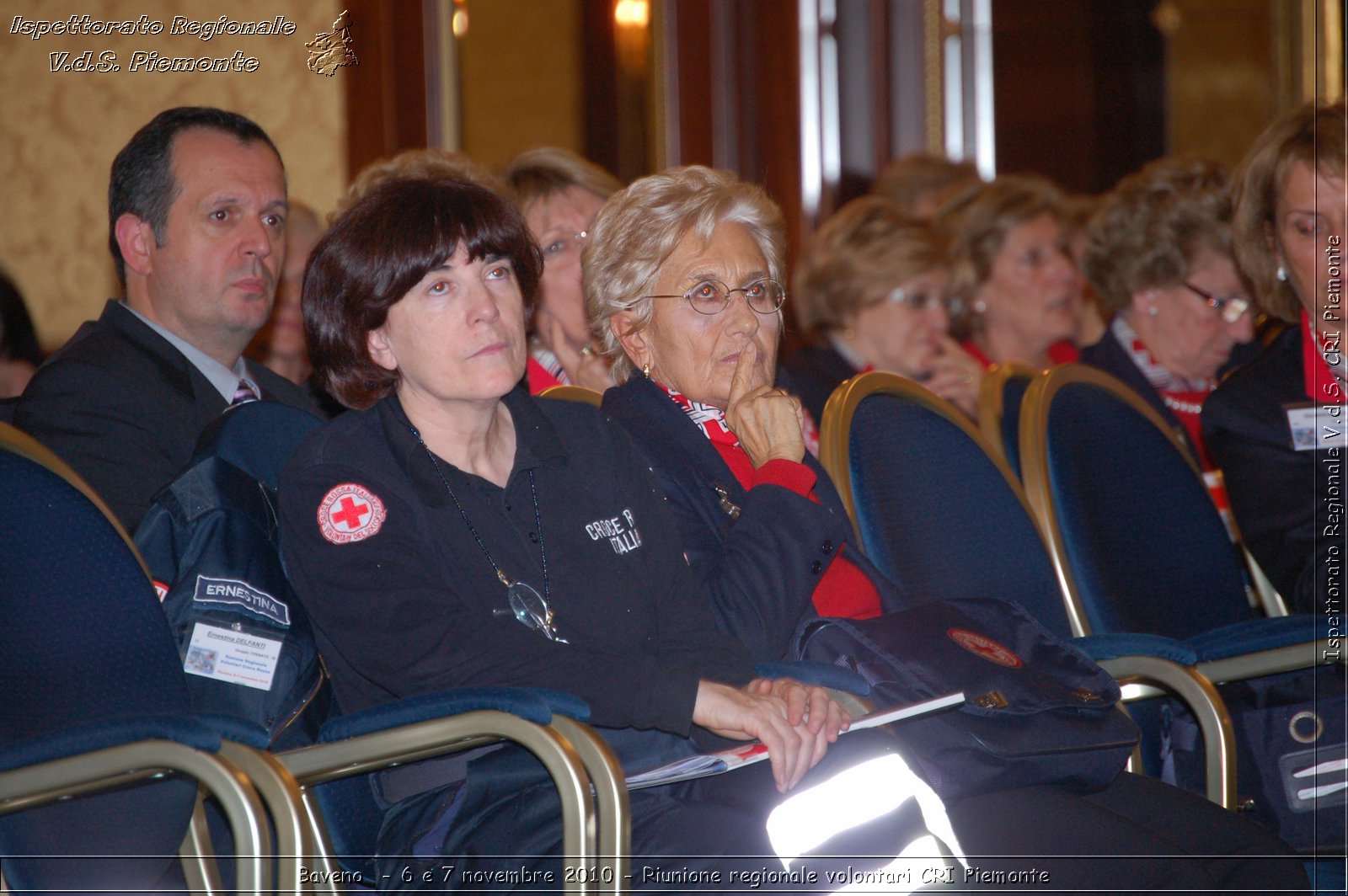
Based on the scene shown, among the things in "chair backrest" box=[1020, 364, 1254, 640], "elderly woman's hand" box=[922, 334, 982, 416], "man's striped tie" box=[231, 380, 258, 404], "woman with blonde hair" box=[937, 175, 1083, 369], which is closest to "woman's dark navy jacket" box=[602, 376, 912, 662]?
"chair backrest" box=[1020, 364, 1254, 640]

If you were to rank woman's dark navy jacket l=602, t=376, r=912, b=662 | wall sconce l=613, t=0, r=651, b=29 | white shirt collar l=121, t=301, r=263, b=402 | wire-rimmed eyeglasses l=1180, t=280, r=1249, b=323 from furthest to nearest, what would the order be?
wall sconce l=613, t=0, r=651, b=29, wire-rimmed eyeglasses l=1180, t=280, r=1249, b=323, white shirt collar l=121, t=301, r=263, b=402, woman's dark navy jacket l=602, t=376, r=912, b=662

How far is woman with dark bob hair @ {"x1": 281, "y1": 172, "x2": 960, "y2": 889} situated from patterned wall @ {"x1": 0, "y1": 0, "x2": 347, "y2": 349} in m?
2.42

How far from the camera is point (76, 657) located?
1.59 metres

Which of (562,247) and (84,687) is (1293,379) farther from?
(84,687)

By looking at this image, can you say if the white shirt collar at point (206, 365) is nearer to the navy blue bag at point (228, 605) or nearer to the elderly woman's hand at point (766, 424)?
the navy blue bag at point (228, 605)

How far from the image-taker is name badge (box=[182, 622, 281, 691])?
1.67 metres

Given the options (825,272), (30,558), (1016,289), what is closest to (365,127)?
(825,272)

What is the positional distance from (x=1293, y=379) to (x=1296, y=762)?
30.7 inches

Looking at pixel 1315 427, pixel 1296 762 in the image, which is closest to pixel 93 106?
pixel 1315 427

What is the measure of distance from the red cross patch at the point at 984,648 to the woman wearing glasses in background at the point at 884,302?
1716 millimetres

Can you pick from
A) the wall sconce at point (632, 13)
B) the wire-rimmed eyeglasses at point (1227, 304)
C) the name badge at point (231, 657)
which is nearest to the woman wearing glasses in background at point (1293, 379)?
the wire-rimmed eyeglasses at point (1227, 304)

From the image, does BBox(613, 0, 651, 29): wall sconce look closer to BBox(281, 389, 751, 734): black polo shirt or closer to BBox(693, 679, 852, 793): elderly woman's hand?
BBox(281, 389, 751, 734): black polo shirt

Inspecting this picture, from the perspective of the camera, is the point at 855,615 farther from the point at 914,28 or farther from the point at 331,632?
the point at 914,28

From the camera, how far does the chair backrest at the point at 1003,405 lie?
259 centimetres
